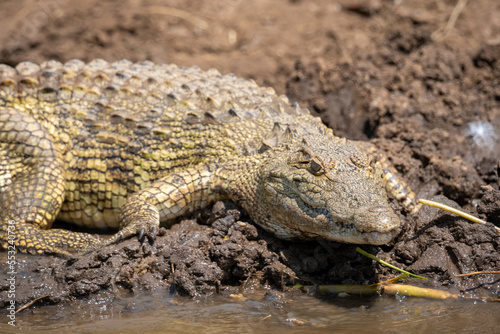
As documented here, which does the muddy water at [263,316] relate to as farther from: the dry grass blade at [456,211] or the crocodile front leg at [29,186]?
the crocodile front leg at [29,186]

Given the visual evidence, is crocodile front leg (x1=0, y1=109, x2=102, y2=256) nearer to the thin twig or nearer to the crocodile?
the crocodile

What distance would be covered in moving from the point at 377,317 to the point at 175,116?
2.46 metres

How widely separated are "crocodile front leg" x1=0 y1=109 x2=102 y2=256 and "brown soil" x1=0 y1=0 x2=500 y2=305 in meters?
0.21

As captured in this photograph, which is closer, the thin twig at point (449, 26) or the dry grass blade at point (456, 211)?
the dry grass blade at point (456, 211)

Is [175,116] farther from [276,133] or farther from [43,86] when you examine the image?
[43,86]

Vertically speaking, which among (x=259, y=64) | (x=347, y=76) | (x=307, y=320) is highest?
(x=259, y=64)

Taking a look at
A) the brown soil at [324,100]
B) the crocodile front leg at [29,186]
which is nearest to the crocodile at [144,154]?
the crocodile front leg at [29,186]

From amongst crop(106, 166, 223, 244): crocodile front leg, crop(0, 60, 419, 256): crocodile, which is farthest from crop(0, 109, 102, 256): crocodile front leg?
crop(106, 166, 223, 244): crocodile front leg

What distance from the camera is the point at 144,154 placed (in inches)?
200

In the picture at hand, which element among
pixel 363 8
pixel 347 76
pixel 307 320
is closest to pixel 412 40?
pixel 347 76

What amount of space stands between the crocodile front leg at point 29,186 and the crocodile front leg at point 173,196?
44 cm

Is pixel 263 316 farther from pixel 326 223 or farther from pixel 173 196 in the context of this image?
pixel 173 196

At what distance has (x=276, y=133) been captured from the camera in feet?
15.6

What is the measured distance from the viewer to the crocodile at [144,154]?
450cm
